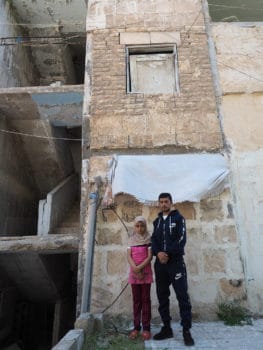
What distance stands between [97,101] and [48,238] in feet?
8.89

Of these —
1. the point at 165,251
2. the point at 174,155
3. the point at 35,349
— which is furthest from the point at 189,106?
the point at 35,349

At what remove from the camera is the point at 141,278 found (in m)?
3.88

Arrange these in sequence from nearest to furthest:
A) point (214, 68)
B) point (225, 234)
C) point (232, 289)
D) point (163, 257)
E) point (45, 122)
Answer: point (163, 257) < point (232, 289) < point (225, 234) < point (214, 68) < point (45, 122)

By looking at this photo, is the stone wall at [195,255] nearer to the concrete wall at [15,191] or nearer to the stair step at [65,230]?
the stair step at [65,230]

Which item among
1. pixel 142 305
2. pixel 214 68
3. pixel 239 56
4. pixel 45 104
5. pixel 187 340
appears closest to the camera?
pixel 187 340

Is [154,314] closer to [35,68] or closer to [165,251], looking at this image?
[165,251]

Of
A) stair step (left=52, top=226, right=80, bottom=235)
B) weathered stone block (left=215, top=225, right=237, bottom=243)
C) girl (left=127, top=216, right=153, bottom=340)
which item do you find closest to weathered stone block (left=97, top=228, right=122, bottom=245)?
girl (left=127, top=216, right=153, bottom=340)

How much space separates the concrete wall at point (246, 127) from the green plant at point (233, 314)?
0.73 feet

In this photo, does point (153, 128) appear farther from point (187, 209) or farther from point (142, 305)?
point (142, 305)

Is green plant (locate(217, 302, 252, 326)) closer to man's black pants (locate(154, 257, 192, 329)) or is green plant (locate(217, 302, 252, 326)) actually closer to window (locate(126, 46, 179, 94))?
man's black pants (locate(154, 257, 192, 329))

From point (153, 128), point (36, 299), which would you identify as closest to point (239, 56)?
point (153, 128)

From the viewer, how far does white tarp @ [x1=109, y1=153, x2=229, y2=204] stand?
530 cm

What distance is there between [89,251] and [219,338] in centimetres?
194

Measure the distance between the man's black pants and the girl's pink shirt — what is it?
0.46 ft
